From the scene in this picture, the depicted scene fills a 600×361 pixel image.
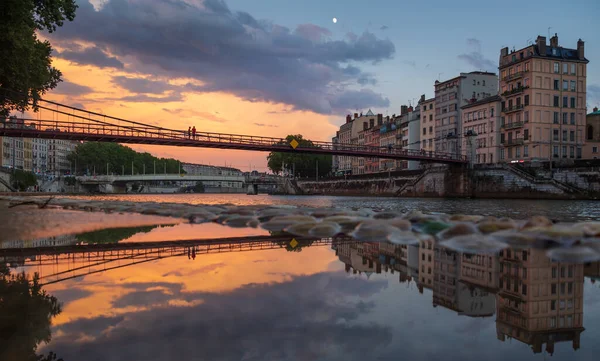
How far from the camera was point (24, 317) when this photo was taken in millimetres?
2707

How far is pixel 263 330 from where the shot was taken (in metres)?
2.53

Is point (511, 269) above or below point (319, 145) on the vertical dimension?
below

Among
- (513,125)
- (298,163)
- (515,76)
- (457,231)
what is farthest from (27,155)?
(457,231)

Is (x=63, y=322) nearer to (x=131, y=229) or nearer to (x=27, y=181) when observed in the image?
(x=131, y=229)

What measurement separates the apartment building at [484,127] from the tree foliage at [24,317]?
202 ft

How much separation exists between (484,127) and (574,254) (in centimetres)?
6475

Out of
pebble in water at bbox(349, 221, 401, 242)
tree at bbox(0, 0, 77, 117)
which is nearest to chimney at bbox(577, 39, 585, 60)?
tree at bbox(0, 0, 77, 117)

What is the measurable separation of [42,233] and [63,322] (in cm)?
578

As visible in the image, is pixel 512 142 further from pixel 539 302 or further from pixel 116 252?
pixel 539 302

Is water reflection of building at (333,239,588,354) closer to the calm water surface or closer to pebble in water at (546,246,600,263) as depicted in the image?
the calm water surface

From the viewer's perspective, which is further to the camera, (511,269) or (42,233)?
(42,233)

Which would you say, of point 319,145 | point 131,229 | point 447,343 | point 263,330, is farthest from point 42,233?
point 319,145

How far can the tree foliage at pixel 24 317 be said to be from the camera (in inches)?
86.1

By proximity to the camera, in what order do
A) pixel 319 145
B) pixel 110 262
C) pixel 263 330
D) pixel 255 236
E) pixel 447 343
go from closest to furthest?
pixel 447 343 → pixel 263 330 → pixel 110 262 → pixel 255 236 → pixel 319 145
